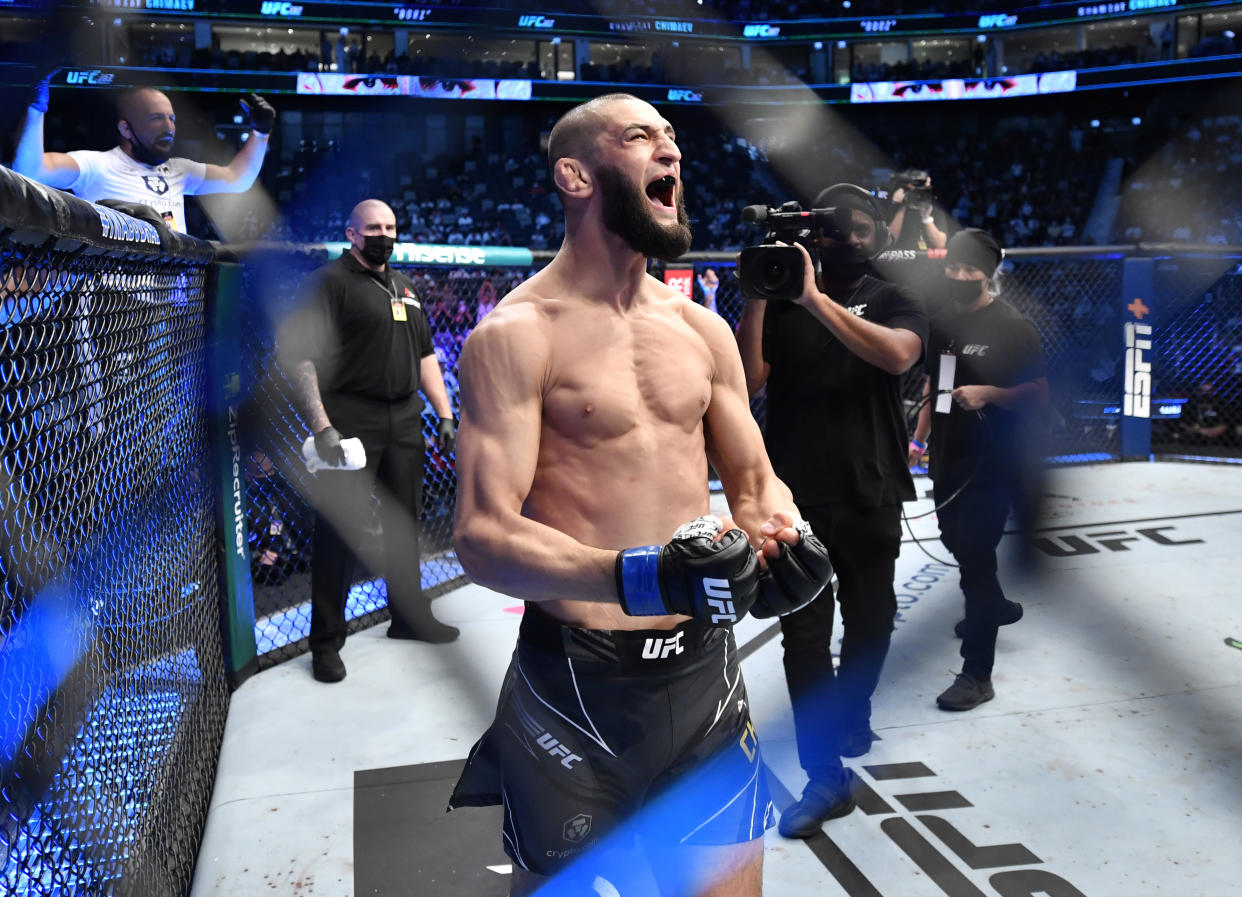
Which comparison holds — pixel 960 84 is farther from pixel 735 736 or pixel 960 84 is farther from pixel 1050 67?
pixel 735 736

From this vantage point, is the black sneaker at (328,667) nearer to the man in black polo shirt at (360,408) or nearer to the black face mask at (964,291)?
the man in black polo shirt at (360,408)

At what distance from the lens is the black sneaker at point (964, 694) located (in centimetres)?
340

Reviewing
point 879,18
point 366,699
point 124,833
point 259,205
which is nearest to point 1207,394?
point 366,699

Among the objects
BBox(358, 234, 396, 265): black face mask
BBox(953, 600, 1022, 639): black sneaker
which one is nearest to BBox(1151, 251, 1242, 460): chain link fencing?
BBox(953, 600, 1022, 639): black sneaker

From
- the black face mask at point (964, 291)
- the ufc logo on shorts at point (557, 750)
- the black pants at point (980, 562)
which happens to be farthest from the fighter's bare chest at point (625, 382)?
the black face mask at point (964, 291)

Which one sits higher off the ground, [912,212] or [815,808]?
[912,212]

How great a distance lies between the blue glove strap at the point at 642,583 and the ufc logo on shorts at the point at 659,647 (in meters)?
0.25

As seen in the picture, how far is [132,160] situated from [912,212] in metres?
3.70

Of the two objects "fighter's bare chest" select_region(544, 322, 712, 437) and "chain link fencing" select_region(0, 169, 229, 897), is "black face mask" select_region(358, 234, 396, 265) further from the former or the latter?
"fighter's bare chest" select_region(544, 322, 712, 437)

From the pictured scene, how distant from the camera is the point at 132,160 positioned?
3781 millimetres

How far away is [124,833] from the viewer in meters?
2.07

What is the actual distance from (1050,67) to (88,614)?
27.5 metres

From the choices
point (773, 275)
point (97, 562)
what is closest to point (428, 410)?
point (773, 275)

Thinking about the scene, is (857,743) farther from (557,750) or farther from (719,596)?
(719,596)
